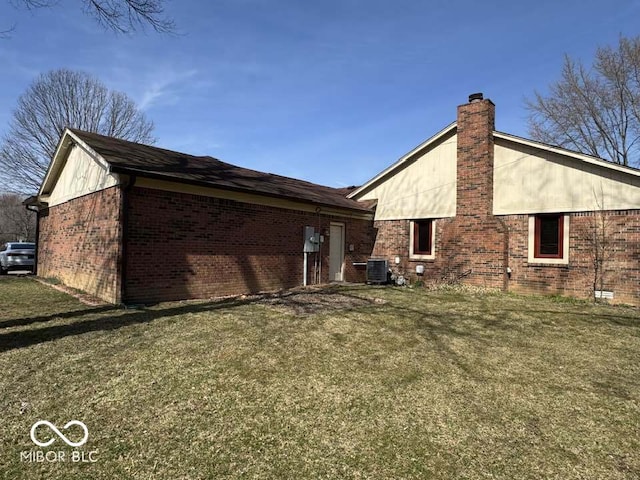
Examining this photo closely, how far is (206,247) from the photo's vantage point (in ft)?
31.7

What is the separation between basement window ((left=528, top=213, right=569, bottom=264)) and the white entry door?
20.1 feet

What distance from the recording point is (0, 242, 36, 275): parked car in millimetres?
17500

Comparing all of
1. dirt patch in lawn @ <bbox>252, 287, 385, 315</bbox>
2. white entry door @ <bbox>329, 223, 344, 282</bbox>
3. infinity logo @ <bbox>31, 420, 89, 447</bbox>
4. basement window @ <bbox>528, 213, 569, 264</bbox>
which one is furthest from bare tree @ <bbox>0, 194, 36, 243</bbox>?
basement window @ <bbox>528, 213, 569, 264</bbox>

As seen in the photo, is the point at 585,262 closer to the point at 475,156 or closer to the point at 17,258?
the point at 475,156

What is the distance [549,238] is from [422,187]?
4.32m

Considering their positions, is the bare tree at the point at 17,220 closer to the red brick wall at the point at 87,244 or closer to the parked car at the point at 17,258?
the parked car at the point at 17,258

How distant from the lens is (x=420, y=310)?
28.1 feet

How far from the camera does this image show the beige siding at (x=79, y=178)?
9632mm

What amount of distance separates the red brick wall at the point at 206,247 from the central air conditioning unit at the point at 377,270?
232cm

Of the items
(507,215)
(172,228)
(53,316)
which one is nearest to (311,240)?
(172,228)

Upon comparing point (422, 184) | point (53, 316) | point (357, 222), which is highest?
point (422, 184)

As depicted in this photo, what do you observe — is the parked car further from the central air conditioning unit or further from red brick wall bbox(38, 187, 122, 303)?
the central air conditioning unit

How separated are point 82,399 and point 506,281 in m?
11.1

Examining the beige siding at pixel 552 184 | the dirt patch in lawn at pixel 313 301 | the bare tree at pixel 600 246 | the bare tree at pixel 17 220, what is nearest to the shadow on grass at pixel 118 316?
the dirt patch in lawn at pixel 313 301
